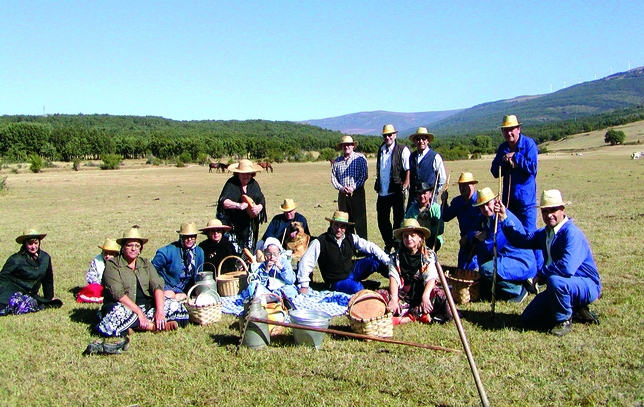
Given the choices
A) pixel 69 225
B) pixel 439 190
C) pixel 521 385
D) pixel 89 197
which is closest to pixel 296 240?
pixel 439 190

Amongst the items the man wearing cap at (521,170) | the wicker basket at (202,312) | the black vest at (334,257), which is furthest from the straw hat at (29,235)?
the man wearing cap at (521,170)

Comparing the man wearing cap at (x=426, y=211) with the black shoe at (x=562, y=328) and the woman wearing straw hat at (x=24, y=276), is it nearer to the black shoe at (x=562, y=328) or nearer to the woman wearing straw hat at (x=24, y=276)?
the black shoe at (x=562, y=328)

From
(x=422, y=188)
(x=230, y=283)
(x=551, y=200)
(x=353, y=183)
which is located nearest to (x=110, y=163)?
(x=353, y=183)

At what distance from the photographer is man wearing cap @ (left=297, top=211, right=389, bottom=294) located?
712 cm

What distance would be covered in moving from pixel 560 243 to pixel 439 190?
A: 2.96 metres

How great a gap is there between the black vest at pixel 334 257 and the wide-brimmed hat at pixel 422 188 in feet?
4.51

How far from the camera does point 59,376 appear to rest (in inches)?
191

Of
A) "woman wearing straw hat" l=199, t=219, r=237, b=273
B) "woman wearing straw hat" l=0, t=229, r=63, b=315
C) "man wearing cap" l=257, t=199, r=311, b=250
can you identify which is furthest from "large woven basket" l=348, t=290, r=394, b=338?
"woman wearing straw hat" l=0, t=229, r=63, b=315

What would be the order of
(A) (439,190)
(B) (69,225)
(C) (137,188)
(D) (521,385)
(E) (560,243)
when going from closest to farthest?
(D) (521,385) < (E) (560,243) < (A) (439,190) < (B) (69,225) < (C) (137,188)

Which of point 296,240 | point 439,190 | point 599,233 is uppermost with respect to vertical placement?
point 439,190

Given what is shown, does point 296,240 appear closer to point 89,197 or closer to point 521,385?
point 521,385

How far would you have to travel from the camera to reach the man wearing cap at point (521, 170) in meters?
7.19

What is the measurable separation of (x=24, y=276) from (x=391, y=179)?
503cm

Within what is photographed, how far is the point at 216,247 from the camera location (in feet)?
25.9
